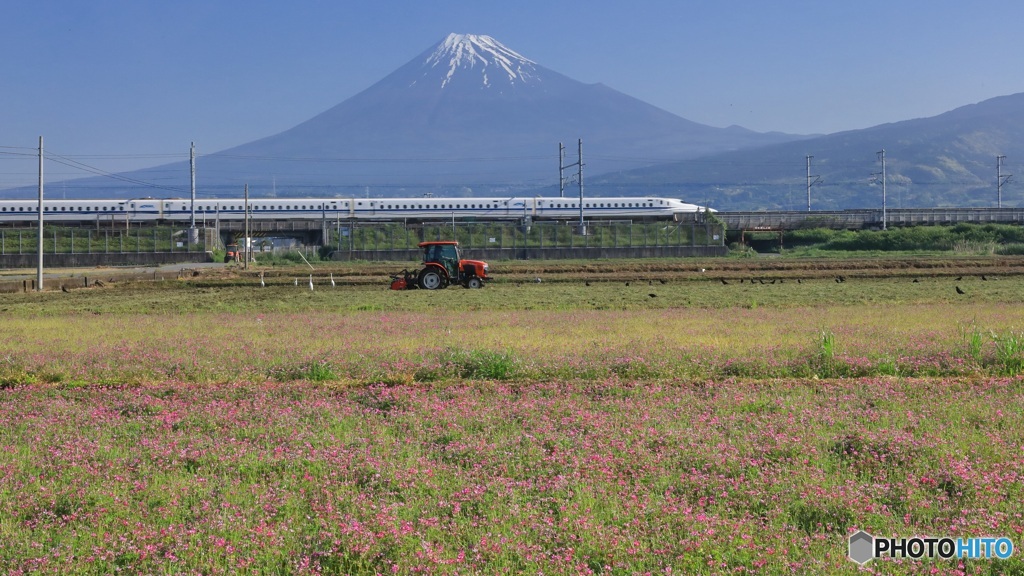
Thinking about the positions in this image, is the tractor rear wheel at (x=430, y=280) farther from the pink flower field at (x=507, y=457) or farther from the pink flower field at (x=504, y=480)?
the pink flower field at (x=504, y=480)

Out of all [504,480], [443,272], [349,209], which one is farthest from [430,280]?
[349,209]

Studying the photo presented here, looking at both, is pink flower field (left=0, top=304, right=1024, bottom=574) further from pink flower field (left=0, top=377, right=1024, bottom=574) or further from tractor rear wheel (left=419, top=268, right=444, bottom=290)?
tractor rear wheel (left=419, top=268, right=444, bottom=290)

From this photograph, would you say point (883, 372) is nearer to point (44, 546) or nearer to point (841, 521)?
point (841, 521)

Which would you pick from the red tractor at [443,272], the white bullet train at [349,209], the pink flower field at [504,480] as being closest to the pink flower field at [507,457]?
the pink flower field at [504,480]

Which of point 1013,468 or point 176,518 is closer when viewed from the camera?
point 176,518

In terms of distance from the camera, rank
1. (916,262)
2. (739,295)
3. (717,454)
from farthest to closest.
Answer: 1. (916,262)
2. (739,295)
3. (717,454)

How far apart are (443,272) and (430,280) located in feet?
2.22

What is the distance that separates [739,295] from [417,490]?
2528 cm

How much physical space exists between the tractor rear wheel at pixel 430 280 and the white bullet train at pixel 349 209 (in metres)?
61.0

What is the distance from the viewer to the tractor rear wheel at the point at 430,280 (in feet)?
118

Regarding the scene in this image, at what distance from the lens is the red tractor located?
36.0 meters

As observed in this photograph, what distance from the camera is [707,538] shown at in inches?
256

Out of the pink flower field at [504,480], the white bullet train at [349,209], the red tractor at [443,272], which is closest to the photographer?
the pink flower field at [504,480]

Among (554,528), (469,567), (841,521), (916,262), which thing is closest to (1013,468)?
(841,521)
